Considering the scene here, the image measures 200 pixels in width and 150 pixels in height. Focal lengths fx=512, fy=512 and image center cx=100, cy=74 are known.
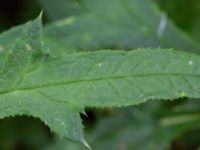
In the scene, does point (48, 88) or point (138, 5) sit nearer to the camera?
point (48, 88)

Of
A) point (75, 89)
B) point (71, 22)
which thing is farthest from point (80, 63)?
point (71, 22)

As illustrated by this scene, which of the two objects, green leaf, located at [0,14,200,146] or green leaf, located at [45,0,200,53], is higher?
green leaf, located at [0,14,200,146]

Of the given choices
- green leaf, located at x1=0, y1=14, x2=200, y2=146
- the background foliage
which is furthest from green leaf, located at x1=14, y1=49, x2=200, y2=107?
the background foliage

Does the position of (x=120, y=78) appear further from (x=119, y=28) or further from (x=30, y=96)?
(x=119, y=28)

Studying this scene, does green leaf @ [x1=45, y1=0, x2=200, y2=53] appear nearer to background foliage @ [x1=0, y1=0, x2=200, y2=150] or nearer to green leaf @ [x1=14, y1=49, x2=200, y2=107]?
background foliage @ [x1=0, y1=0, x2=200, y2=150]

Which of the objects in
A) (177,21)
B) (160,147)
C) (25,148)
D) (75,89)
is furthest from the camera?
(25,148)

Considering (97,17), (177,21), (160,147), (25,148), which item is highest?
(97,17)

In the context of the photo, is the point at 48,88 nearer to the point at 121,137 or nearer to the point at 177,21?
the point at 121,137

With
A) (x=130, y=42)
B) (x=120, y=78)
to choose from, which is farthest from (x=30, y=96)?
(x=130, y=42)

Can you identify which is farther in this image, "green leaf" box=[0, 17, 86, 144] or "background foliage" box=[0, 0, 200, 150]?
"background foliage" box=[0, 0, 200, 150]
